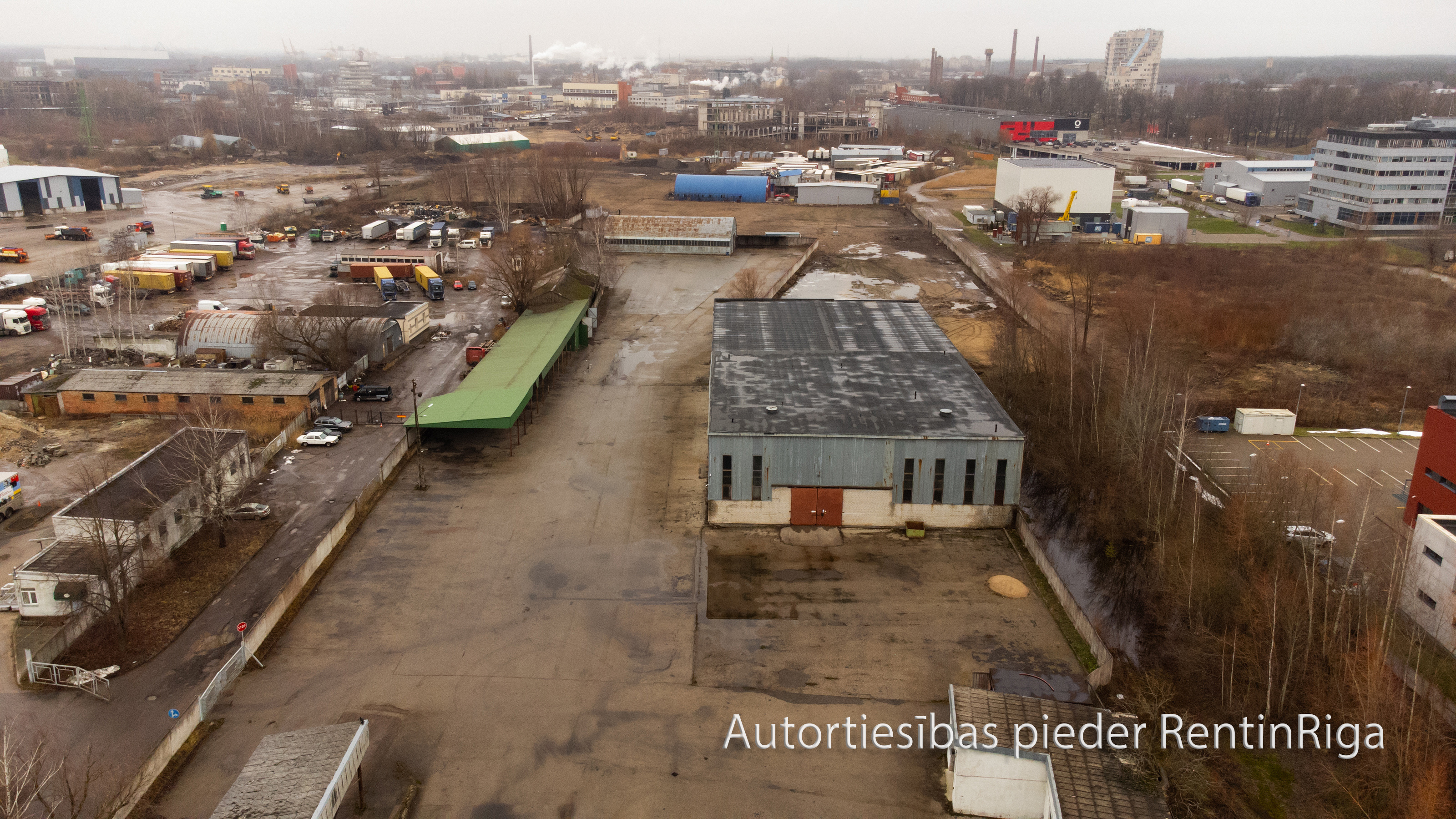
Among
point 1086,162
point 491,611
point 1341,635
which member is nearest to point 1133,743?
point 1341,635

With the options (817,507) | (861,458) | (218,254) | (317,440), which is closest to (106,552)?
(317,440)

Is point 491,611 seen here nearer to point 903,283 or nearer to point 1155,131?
point 903,283

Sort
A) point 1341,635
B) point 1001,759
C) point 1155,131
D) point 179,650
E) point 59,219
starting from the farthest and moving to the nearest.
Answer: point 1155,131 → point 59,219 → point 179,650 → point 1341,635 → point 1001,759

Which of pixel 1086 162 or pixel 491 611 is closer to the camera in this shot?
pixel 491 611

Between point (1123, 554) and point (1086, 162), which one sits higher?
point (1086, 162)

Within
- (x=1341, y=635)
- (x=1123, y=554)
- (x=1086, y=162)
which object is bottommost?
(x=1123, y=554)

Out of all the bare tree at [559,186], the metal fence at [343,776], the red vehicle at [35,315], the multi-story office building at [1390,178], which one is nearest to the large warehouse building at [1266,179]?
the multi-story office building at [1390,178]
